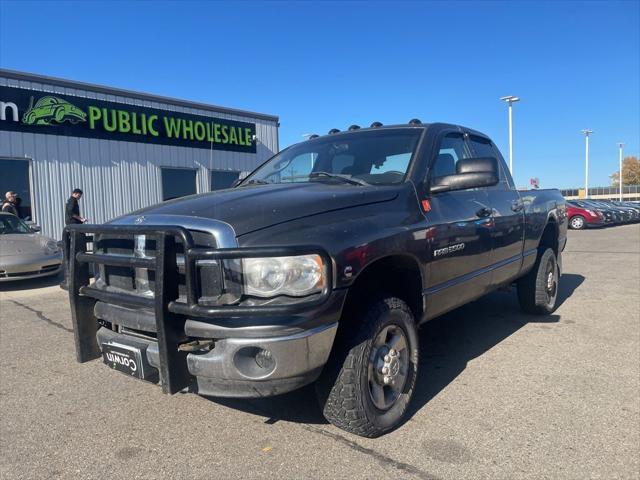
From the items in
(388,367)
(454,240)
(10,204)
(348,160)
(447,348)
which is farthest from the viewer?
(10,204)

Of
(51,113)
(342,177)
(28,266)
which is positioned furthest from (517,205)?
(51,113)

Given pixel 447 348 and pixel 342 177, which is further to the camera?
pixel 447 348

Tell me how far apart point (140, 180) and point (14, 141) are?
11.2ft

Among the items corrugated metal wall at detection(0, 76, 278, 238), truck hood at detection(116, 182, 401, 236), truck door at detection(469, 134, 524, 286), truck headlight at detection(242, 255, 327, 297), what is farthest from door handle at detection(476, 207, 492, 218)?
corrugated metal wall at detection(0, 76, 278, 238)

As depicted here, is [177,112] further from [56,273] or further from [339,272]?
[339,272]

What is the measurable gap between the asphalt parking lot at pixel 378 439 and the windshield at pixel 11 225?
16.6ft

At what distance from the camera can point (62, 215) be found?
12.8 metres

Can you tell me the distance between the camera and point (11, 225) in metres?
9.12

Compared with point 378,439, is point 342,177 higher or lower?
higher

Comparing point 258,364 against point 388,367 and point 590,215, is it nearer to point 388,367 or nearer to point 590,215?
point 388,367

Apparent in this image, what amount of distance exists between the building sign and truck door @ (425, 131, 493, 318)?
8.41 m

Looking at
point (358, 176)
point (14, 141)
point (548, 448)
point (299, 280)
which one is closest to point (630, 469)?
point (548, 448)

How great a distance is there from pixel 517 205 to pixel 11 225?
8.69 m

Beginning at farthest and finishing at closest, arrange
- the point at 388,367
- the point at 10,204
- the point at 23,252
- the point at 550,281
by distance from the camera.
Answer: the point at 10,204, the point at 23,252, the point at 550,281, the point at 388,367
